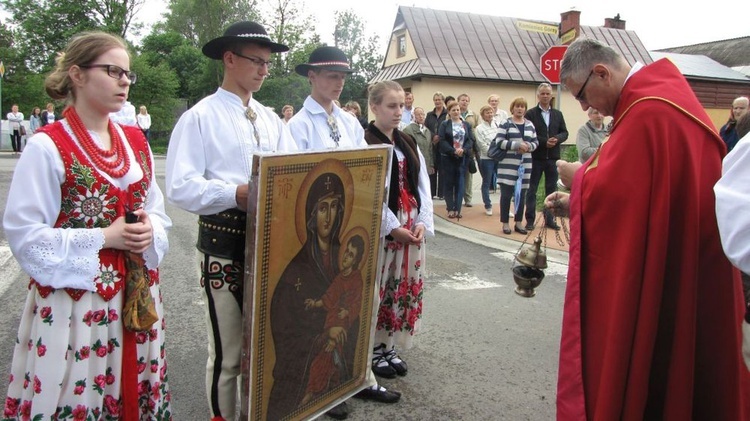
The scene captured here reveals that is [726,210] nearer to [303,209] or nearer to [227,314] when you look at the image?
→ [303,209]

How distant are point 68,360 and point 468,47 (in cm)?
2586

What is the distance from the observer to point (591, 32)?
95.9 feet

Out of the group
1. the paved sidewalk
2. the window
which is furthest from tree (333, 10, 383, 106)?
the paved sidewalk

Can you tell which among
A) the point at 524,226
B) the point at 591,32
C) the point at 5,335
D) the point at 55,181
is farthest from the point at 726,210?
the point at 591,32

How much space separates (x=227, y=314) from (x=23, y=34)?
45.3 meters

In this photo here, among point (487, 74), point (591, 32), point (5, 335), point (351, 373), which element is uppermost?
point (591, 32)

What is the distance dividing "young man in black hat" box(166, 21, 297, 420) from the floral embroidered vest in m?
0.31

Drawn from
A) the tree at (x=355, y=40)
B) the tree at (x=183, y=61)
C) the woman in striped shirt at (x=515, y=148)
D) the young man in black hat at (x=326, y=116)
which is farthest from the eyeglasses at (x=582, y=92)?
the tree at (x=355, y=40)

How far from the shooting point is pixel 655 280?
213 centimetres

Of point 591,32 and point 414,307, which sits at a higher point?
point 591,32

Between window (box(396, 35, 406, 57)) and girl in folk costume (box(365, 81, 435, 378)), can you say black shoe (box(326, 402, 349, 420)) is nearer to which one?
girl in folk costume (box(365, 81, 435, 378))

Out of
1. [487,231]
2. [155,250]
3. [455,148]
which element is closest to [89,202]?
[155,250]

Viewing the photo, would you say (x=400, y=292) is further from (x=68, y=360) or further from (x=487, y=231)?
(x=487, y=231)

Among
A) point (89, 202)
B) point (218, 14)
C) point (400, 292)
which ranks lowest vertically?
point (400, 292)
